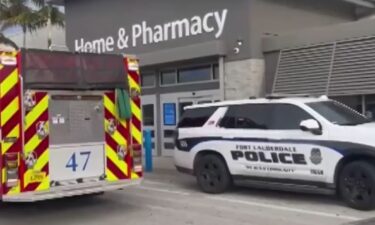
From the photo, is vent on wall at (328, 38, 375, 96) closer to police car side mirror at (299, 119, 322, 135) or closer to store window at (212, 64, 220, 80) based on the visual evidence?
Result: store window at (212, 64, 220, 80)

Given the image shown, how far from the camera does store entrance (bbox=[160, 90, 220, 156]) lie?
19094 millimetres

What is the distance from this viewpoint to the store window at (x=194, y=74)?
18.5 m

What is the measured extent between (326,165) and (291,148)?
2.43 ft

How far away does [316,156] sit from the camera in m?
10.1

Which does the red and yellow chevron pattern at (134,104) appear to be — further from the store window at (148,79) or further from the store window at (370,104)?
the store window at (148,79)

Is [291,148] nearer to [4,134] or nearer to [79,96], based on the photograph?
[79,96]

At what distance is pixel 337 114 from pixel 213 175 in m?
2.74

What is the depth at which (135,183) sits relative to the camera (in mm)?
9977

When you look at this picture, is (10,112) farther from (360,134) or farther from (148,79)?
(148,79)

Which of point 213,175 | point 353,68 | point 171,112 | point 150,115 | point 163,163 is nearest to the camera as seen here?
point 213,175

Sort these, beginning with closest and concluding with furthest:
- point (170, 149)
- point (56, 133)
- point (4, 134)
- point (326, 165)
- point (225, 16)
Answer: point (4, 134), point (56, 133), point (326, 165), point (225, 16), point (170, 149)

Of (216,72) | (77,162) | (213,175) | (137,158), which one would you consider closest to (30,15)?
(216,72)

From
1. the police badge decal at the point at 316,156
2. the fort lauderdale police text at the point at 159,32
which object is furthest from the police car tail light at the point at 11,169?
the fort lauderdale police text at the point at 159,32

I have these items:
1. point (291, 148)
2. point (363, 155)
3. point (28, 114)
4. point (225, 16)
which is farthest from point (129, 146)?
point (225, 16)
